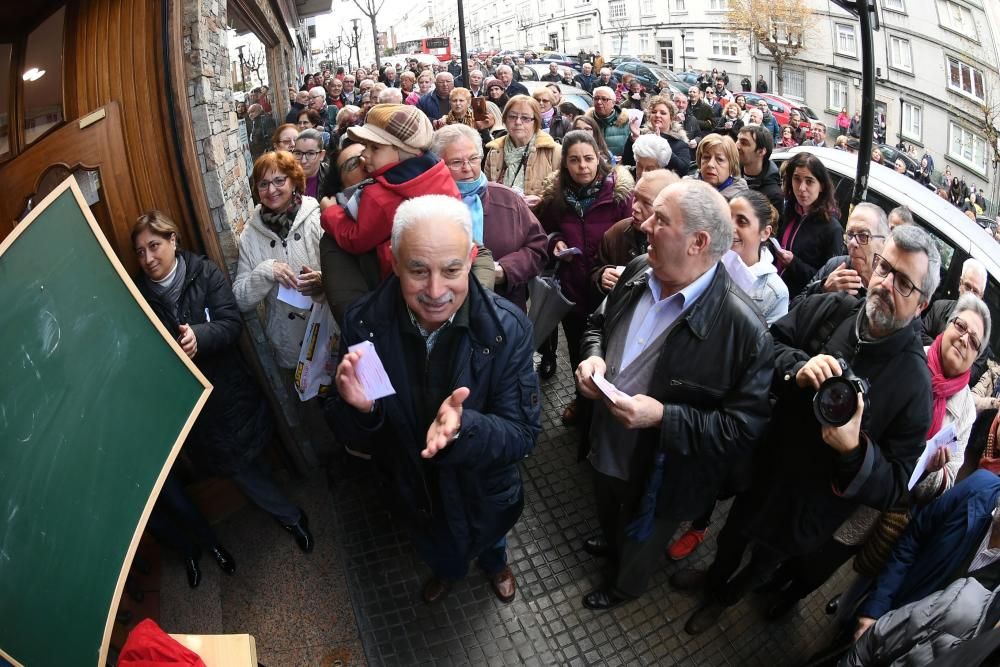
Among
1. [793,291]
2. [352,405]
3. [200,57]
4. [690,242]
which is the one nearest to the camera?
[352,405]

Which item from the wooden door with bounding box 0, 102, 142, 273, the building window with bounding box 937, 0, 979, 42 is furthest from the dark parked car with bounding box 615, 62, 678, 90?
the wooden door with bounding box 0, 102, 142, 273

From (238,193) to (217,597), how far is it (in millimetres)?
2449

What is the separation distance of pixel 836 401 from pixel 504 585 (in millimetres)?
2021

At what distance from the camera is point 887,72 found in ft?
14.3

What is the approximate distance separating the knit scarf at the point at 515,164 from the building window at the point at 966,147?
3091 millimetres

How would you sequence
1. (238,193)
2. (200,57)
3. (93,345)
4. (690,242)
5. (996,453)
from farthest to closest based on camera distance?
1. (238,193)
2. (200,57)
3. (996,453)
4. (690,242)
5. (93,345)

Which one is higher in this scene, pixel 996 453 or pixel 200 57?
pixel 200 57

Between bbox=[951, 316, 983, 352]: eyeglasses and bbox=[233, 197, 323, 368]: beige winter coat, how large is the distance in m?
3.20

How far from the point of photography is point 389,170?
9.32 ft

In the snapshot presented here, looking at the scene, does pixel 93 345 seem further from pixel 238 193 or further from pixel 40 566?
pixel 238 193

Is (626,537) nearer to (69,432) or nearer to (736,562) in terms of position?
(736,562)

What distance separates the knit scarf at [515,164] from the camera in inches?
203

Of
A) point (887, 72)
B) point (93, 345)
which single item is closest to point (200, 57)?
point (93, 345)

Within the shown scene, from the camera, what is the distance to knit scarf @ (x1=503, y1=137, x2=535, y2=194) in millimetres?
5156
